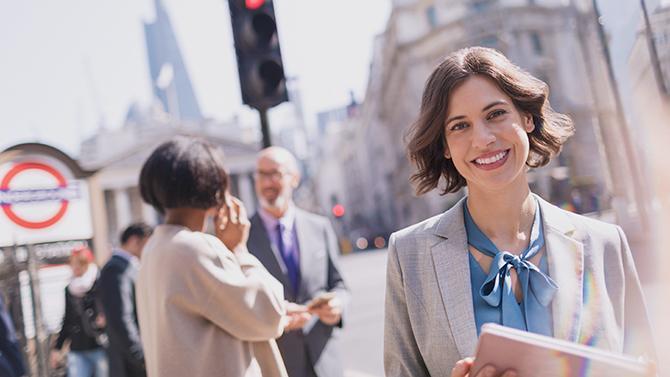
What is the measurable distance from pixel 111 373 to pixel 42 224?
1.28 meters

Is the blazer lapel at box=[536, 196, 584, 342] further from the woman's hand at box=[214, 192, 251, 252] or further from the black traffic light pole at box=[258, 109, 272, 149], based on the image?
the black traffic light pole at box=[258, 109, 272, 149]

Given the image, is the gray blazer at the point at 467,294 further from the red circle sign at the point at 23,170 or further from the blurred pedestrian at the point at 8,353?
the red circle sign at the point at 23,170

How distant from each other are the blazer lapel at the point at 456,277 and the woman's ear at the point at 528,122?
33 centimetres

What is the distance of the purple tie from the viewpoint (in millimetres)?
3336

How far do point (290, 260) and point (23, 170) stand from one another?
2390 millimetres

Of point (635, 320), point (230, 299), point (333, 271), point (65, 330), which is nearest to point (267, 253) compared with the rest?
point (333, 271)

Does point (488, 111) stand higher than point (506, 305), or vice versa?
point (488, 111)

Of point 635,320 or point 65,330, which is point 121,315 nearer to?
point 65,330

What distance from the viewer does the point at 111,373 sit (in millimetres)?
3885

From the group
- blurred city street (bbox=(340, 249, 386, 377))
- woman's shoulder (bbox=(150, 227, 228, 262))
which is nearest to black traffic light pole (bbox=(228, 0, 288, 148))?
blurred city street (bbox=(340, 249, 386, 377))

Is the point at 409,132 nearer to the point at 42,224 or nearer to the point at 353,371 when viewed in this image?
the point at 42,224

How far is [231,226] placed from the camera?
7.79 feet

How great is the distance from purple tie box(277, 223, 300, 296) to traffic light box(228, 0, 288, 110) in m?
0.83

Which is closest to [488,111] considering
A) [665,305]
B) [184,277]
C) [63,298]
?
[184,277]
